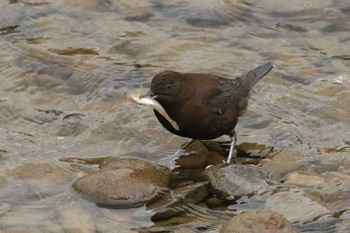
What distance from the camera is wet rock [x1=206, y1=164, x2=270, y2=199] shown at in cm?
600

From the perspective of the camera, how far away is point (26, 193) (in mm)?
6078

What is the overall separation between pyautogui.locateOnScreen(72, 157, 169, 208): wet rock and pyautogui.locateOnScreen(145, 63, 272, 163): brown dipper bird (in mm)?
715

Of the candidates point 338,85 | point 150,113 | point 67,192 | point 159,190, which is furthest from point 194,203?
point 338,85

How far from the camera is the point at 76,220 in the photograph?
564 cm

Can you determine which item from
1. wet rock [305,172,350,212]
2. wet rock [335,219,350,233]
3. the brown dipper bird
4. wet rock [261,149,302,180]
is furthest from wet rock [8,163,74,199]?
wet rock [335,219,350,233]

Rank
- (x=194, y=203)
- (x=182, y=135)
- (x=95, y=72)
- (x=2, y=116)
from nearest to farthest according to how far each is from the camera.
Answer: (x=194, y=203)
(x=182, y=135)
(x=2, y=116)
(x=95, y=72)

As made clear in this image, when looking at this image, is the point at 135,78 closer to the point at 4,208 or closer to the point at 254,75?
the point at 254,75

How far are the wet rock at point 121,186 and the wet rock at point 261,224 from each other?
0.92 meters

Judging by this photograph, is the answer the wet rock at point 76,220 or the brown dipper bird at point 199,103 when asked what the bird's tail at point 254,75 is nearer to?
the brown dipper bird at point 199,103

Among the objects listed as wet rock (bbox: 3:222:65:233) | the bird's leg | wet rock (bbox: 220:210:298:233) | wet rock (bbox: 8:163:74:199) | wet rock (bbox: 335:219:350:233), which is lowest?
the bird's leg

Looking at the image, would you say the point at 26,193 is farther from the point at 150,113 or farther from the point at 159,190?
the point at 150,113

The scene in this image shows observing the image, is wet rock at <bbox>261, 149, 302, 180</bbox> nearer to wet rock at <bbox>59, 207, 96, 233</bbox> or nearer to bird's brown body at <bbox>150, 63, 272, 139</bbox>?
bird's brown body at <bbox>150, 63, 272, 139</bbox>

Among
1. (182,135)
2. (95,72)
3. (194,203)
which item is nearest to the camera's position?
(194,203)

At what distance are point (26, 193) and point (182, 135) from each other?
132 cm
